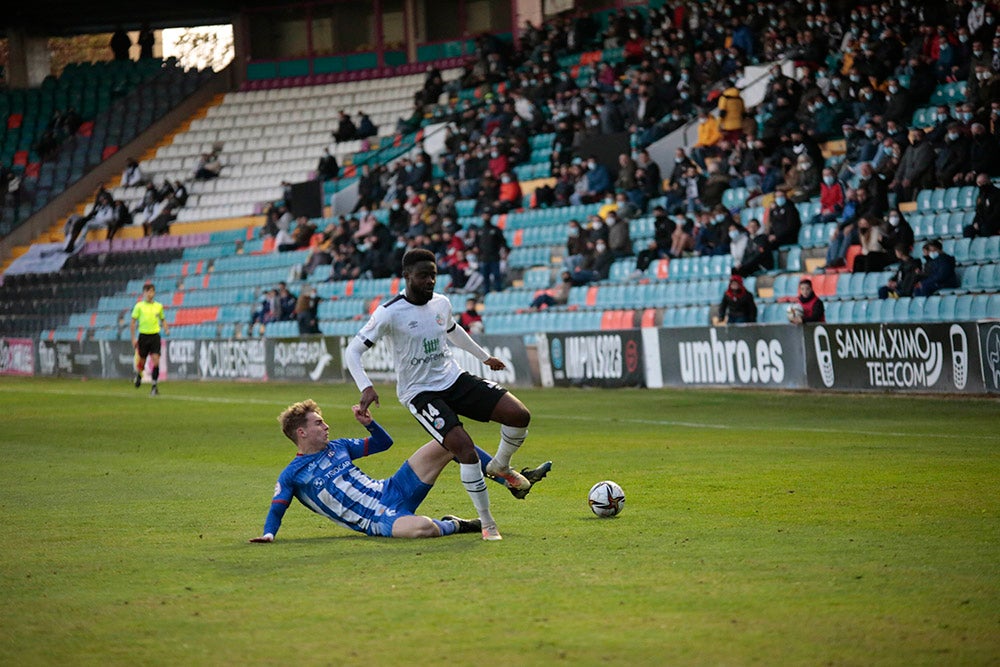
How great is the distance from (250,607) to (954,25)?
74.1ft

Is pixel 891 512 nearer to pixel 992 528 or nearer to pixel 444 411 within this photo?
pixel 992 528

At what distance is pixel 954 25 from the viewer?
85.0 feet

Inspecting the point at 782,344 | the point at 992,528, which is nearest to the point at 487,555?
the point at 992,528

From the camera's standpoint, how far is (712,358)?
22.9m

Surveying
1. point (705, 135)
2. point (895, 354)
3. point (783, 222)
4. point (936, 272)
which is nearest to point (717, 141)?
point (705, 135)

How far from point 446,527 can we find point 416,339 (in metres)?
1.31

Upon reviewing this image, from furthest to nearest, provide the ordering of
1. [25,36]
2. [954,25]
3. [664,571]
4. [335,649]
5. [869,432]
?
[25,36] < [954,25] < [869,432] < [664,571] < [335,649]

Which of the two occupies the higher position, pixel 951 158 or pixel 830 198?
pixel 951 158

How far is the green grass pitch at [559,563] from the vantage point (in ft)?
19.4

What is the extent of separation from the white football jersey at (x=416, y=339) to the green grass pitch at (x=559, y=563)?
1.14 meters

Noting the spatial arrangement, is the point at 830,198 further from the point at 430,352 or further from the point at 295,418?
the point at 295,418

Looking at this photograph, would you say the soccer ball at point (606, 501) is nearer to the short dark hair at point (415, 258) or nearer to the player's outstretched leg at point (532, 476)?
the player's outstretched leg at point (532, 476)

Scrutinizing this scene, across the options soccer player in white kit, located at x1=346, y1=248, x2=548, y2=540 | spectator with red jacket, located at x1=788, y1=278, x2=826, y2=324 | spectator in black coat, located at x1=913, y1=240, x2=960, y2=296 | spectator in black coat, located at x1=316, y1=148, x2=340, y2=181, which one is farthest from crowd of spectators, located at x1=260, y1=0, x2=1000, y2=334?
soccer player in white kit, located at x1=346, y1=248, x2=548, y2=540

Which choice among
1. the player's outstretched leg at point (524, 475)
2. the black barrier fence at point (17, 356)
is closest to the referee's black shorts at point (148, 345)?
the black barrier fence at point (17, 356)
